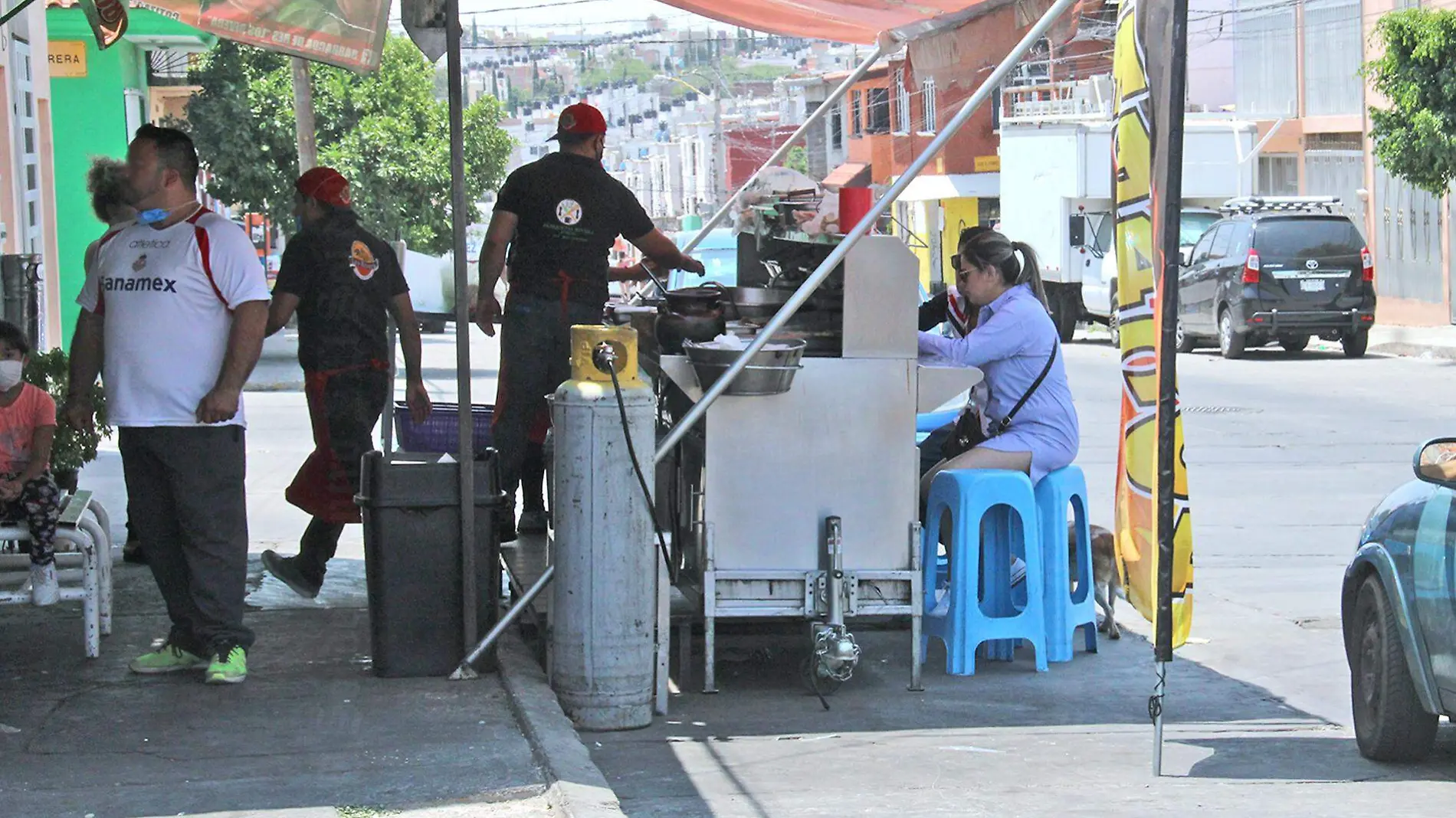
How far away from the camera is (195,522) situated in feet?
20.7

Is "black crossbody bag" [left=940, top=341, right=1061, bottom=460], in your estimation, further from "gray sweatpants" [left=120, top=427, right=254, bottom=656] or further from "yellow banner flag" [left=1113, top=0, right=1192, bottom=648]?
"gray sweatpants" [left=120, top=427, right=254, bottom=656]

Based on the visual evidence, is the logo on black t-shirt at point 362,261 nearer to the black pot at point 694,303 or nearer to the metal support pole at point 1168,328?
the black pot at point 694,303

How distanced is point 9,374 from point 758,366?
2775mm

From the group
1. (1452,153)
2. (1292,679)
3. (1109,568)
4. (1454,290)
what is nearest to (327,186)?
(1109,568)

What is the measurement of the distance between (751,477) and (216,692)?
6.73 ft

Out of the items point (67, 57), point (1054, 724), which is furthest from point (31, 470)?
point (67, 57)

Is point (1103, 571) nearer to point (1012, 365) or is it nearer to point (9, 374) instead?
point (1012, 365)

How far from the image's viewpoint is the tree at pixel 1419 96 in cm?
2309

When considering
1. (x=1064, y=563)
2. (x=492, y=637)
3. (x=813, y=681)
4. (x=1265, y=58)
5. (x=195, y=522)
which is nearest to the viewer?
(x=195, y=522)

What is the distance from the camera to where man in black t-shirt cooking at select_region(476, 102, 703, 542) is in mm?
7746

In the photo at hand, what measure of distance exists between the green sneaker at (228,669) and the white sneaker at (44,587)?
648 mm

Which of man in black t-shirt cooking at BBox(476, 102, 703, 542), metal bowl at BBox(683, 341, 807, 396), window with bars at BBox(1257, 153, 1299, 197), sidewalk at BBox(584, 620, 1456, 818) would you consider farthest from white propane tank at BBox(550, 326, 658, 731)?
window with bars at BBox(1257, 153, 1299, 197)

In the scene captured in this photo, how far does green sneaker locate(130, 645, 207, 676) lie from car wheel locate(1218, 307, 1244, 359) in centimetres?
A: 2011

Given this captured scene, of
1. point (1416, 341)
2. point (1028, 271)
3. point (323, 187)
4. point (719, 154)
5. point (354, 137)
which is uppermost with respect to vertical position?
point (719, 154)
